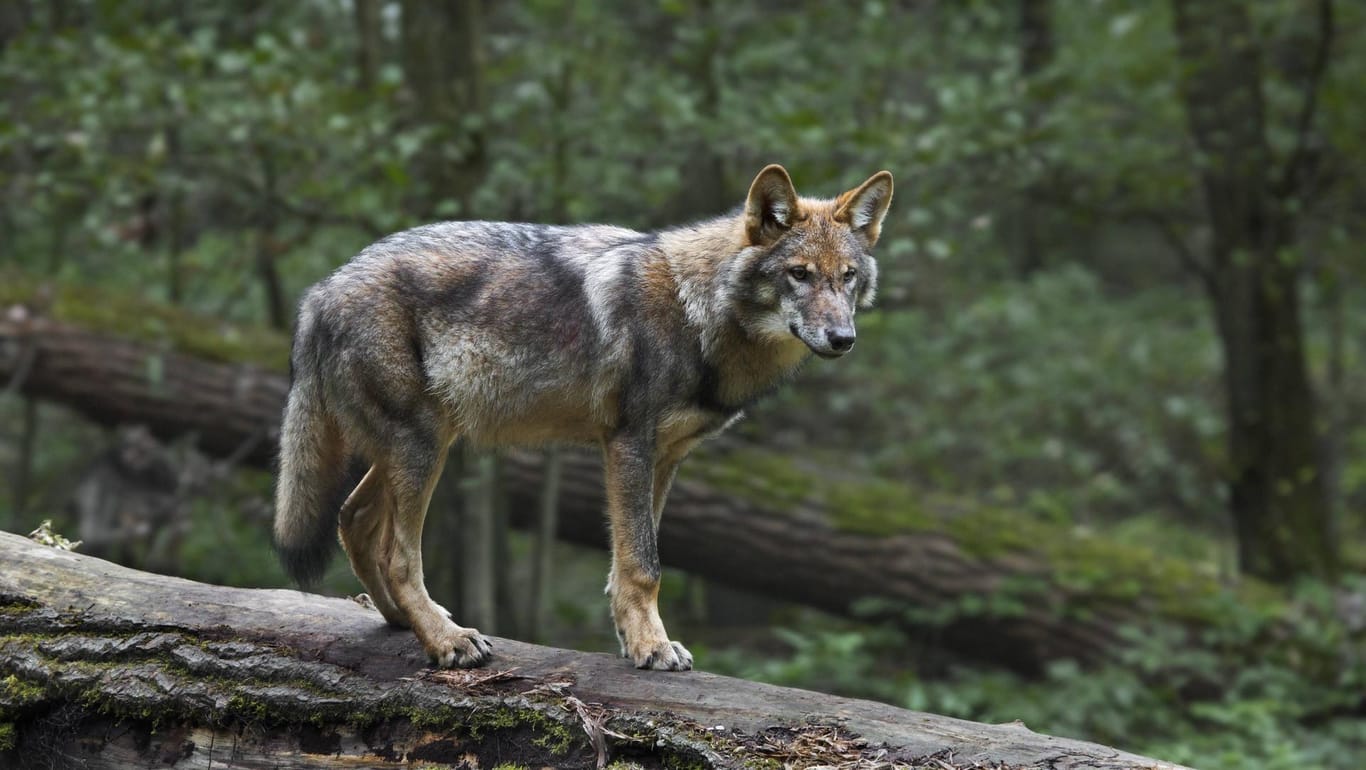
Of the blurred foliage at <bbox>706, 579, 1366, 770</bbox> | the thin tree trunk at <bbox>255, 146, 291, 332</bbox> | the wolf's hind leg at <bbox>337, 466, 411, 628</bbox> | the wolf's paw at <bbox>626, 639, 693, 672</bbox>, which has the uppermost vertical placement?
the thin tree trunk at <bbox>255, 146, 291, 332</bbox>

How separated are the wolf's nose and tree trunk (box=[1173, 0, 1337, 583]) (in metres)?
7.05

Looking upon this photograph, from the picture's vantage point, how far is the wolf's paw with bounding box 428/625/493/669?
455 cm

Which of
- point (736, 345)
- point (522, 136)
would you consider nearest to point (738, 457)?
point (522, 136)

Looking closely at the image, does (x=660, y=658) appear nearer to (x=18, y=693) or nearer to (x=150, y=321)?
(x=18, y=693)

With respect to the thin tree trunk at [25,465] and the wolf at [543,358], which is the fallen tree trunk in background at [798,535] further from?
the wolf at [543,358]

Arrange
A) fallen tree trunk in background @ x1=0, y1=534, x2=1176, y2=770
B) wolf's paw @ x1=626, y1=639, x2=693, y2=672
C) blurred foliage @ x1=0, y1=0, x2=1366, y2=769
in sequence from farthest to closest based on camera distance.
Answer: blurred foliage @ x1=0, y1=0, x2=1366, y2=769 → wolf's paw @ x1=626, y1=639, x2=693, y2=672 → fallen tree trunk in background @ x1=0, y1=534, x2=1176, y2=770

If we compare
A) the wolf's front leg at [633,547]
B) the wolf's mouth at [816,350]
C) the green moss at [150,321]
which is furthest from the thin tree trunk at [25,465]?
the wolf's mouth at [816,350]

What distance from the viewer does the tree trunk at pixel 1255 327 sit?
10.5m

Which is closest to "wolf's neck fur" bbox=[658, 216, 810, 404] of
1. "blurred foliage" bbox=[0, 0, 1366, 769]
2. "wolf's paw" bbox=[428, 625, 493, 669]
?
"wolf's paw" bbox=[428, 625, 493, 669]

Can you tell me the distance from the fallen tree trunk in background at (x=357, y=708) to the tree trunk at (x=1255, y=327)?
7954 mm

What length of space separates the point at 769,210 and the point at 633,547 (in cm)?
152

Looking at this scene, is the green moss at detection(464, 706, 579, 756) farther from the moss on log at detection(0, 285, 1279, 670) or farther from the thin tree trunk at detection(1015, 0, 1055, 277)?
the thin tree trunk at detection(1015, 0, 1055, 277)

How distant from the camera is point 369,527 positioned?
16.9 ft

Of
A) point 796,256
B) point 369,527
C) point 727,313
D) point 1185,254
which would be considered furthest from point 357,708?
point 1185,254
